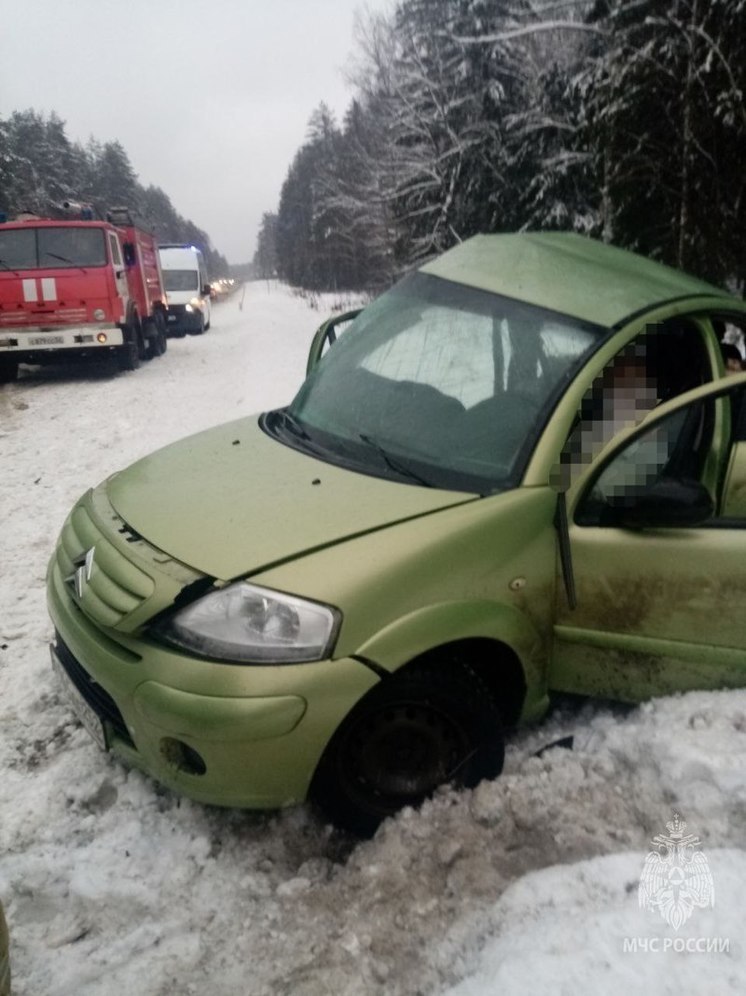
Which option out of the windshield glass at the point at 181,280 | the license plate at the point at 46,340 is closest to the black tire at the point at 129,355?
the license plate at the point at 46,340

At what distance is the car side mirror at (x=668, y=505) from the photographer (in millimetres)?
2562

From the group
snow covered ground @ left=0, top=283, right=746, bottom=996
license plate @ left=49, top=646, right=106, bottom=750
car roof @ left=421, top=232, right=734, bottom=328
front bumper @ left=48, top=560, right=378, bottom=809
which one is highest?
car roof @ left=421, top=232, right=734, bottom=328

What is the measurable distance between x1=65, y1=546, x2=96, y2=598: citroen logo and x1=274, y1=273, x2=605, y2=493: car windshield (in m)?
0.93

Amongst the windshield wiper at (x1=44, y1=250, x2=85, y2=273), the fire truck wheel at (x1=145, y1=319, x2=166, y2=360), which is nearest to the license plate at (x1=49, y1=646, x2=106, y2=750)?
the windshield wiper at (x1=44, y1=250, x2=85, y2=273)

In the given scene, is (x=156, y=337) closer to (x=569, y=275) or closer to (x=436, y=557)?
(x=569, y=275)

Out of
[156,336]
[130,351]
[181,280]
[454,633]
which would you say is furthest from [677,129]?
[181,280]

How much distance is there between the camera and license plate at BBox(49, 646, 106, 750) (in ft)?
8.77

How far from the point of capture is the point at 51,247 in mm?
12523

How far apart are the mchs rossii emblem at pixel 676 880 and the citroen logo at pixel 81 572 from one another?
1.95m

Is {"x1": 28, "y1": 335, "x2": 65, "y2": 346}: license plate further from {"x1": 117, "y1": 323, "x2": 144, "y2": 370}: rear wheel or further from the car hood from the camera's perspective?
the car hood

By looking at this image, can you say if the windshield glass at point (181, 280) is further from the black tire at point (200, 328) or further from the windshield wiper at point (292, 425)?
the windshield wiper at point (292, 425)

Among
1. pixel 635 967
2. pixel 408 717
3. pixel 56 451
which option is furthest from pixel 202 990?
pixel 56 451

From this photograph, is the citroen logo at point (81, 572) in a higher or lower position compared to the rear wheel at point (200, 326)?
higher

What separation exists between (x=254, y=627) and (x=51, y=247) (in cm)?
1207
